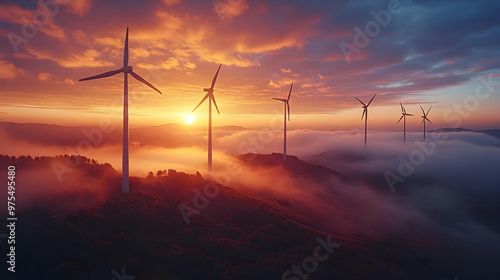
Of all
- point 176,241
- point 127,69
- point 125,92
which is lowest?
point 176,241

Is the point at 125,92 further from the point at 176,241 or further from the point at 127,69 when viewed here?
the point at 176,241

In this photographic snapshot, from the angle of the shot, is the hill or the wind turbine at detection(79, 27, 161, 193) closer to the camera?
the hill

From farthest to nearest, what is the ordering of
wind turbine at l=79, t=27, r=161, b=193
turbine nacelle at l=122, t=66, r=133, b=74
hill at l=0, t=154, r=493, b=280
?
turbine nacelle at l=122, t=66, r=133, b=74, wind turbine at l=79, t=27, r=161, b=193, hill at l=0, t=154, r=493, b=280

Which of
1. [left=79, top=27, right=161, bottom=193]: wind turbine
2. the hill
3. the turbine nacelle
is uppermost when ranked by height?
the turbine nacelle

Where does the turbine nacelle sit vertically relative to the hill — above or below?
above

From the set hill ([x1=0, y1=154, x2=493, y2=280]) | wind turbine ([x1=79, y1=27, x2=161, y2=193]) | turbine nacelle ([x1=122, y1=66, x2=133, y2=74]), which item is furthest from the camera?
turbine nacelle ([x1=122, y1=66, x2=133, y2=74])

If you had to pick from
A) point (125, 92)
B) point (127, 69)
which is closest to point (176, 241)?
point (125, 92)

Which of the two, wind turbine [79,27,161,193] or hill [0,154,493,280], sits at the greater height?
wind turbine [79,27,161,193]

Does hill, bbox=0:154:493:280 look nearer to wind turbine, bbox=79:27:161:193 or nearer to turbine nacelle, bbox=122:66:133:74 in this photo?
wind turbine, bbox=79:27:161:193

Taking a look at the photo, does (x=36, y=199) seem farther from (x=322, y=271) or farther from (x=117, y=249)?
(x=322, y=271)

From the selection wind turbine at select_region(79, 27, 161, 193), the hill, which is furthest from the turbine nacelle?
the hill

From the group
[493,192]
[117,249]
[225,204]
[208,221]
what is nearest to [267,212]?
[225,204]
